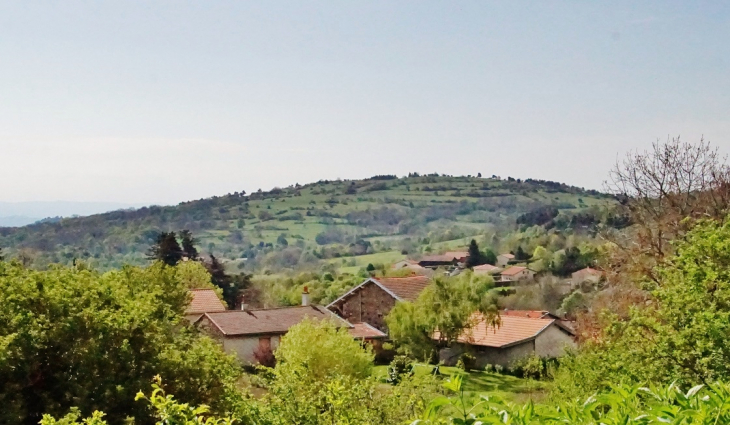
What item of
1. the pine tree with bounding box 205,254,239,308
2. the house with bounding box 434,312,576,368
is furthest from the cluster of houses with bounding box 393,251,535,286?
the house with bounding box 434,312,576,368

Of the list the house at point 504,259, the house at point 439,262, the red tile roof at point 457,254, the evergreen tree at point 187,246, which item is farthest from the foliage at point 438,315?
the red tile roof at point 457,254

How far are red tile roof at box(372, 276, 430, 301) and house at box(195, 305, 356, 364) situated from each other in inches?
248

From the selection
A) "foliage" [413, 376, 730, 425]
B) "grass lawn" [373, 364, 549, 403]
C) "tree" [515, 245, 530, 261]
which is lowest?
"grass lawn" [373, 364, 549, 403]

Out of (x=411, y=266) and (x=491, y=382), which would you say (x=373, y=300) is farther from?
(x=411, y=266)

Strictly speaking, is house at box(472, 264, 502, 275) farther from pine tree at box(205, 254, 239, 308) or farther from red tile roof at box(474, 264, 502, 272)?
pine tree at box(205, 254, 239, 308)

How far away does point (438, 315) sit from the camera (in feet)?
118

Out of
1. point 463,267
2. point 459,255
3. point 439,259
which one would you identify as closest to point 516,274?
point 463,267

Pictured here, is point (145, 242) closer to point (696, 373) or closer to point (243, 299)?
point (243, 299)

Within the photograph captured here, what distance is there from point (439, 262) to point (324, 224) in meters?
62.5

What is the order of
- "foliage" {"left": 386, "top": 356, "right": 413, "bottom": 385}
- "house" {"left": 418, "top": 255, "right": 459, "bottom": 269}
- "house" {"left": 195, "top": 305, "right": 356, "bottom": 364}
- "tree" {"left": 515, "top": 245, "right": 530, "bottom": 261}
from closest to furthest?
"foliage" {"left": 386, "top": 356, "right": 413, "bottom": 385} < "house" {"left": 195, "top": 305, "right": 356, "bottom": 364} < "tree" {"left": 515, "top": 245, "right": 530, "bottom": 261} < "house" {"left": 418, "top": 255, "right": 459, "bottom": 269}

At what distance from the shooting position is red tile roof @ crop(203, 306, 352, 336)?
3628 cm

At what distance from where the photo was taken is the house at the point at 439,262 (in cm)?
10419

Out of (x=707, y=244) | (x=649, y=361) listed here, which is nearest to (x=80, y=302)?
(x=649, y=361)

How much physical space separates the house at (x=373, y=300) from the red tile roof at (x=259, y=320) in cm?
518
